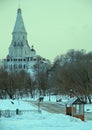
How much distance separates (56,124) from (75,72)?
35136 mm

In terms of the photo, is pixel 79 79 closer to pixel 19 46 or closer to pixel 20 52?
pixel 19 46

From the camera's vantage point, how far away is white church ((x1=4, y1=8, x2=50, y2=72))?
5915 inches

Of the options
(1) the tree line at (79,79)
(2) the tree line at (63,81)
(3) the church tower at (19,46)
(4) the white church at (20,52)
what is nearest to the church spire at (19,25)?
(4) the white church at (20,52)

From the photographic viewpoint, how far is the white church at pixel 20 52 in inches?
5915

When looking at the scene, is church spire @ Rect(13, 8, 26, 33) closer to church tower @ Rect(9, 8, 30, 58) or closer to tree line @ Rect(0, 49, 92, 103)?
church tower @ Rect(9, 8, 30, 58)

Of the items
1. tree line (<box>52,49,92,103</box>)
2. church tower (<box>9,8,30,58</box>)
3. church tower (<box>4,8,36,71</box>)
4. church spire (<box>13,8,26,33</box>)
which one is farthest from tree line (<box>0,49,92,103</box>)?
church tower (<box>9,8,30,58</box>)

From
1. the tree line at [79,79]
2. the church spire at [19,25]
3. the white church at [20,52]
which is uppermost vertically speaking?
the church spire at [19,25]

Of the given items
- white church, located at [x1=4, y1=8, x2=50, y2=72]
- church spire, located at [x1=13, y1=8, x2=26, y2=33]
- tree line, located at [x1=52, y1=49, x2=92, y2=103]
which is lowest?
tree line, located at [x1=52, y1=49, x2=92, y2=103]

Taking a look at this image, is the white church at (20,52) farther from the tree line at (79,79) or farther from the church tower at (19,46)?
the tree line at (79,79)

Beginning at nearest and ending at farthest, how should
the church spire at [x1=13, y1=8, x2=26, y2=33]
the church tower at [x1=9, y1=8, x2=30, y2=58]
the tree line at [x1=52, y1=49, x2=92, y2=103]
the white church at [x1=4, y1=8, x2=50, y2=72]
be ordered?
the tree line at [x1=52, y1=49, x2=92, y2=103] < the church spire at [x1=13, y1=8, x2=26, y2=33] < the white church at [x1=4, y1=8, x2=50, y2=72] < the church tower at [x1=9, y1=8, x2=30, y2=58]

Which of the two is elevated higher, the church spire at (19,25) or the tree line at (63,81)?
the church spire at (19,25)

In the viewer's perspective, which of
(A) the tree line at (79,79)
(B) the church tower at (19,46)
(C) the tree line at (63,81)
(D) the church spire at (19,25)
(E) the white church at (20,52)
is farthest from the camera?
(B) the church tower at (19,46)

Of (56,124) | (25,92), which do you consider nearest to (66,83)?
(25,92)

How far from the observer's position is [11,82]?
81375 millimetres
